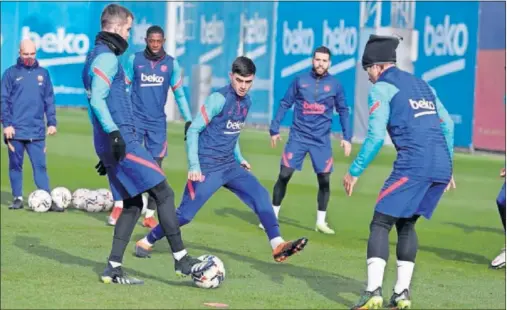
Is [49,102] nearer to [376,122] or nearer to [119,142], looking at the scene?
[119,142]

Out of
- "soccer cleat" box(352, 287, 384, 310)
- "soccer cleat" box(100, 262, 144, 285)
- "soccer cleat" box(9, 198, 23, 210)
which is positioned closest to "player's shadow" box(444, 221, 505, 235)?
"soccer cleat" box(9, 198, 23, 210)

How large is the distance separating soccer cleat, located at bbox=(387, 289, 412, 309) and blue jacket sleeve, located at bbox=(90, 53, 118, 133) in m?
2.56

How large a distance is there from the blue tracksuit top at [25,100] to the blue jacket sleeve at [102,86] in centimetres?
616

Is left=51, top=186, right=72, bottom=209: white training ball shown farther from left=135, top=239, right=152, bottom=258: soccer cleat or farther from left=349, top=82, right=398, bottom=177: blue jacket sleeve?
left=349, top=82, right=398, bottom=177: blue jacket sleeve

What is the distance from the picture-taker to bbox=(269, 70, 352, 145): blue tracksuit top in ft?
49.1

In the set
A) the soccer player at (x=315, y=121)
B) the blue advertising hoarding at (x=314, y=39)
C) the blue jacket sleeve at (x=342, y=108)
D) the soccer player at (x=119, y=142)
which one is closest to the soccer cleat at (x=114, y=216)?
the soccer player at (x=315, y=121)

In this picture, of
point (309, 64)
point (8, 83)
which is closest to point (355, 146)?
point (309, 64)

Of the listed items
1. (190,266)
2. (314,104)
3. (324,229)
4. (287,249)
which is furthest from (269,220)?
(314,104)

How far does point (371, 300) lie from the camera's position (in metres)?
9.02

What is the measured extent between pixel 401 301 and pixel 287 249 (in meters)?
1.78

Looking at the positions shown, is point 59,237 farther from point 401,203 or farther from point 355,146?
point 355,146

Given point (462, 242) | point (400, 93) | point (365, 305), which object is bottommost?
point (462, 242)

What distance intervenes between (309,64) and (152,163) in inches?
975

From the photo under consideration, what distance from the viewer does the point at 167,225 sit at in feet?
33.8
